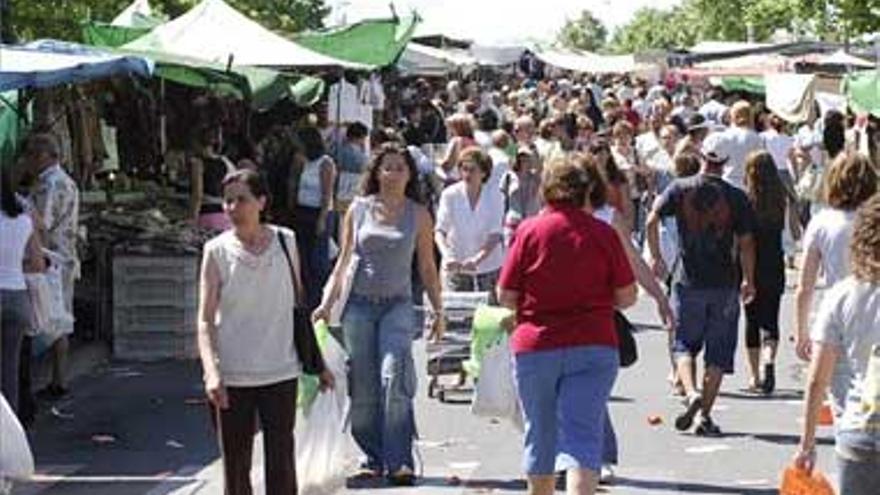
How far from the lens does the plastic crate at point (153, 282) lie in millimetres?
14938

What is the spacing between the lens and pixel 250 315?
833 centimetres

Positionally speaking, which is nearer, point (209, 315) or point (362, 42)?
point (209, 315)

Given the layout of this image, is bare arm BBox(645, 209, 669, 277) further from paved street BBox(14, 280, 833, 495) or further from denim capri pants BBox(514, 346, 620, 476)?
denim capri pants BBox(514, 346, 620, 476)

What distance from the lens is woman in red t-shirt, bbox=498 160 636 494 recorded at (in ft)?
27.3

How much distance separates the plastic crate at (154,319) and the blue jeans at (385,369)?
497 cm

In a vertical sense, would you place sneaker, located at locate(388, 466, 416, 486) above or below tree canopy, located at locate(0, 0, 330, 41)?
below

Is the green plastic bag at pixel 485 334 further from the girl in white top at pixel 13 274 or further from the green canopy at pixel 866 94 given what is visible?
the green canopy at pixel 866 94

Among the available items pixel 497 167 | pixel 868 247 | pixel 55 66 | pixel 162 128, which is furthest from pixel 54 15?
pixel 868 247

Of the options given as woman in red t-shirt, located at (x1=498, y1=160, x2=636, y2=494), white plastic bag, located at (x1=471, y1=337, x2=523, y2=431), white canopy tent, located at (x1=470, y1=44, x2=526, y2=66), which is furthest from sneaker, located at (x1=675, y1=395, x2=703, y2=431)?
white canopy tent, located at (x1=470, y1=44, x2=526, y2=66)

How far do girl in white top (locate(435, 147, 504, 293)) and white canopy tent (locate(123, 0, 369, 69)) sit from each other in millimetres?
5031

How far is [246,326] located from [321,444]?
147 cm

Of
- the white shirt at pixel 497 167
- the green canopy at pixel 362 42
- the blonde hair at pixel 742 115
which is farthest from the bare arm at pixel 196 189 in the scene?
the blonde hair at pixel 742 115

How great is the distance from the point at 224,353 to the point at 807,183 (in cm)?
1478

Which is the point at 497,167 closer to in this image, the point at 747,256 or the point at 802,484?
the point at 747,256
